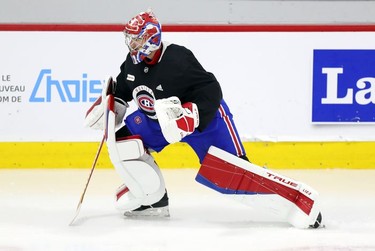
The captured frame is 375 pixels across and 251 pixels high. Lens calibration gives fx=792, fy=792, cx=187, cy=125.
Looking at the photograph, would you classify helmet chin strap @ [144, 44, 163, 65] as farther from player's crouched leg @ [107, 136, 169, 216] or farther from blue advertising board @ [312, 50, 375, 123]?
blue advertising board @ [312, 50, 375, 123]

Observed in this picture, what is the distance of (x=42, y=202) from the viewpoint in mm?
3801

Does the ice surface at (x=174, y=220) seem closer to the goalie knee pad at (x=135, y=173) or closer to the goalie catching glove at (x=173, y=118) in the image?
the goalie knee pad at (x=135, y=173)

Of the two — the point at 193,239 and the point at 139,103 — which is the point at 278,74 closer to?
the point at 139,103

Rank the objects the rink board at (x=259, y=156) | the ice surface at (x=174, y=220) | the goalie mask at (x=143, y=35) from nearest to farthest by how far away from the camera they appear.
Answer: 1. the ice surface at (x=174, y=220)
2. the goalie mask at (x=143, y=35)
3. the rink board at (x=259, y=156)

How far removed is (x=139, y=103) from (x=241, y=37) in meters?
1.63

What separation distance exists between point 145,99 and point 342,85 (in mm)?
1864

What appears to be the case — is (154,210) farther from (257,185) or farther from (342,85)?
(342,85)

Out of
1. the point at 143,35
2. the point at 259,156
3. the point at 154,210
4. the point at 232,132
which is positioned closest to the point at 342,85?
the point at 259,156

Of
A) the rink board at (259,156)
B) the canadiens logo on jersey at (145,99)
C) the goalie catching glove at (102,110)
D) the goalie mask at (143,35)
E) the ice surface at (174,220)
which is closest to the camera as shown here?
the ice surface at (174,220)

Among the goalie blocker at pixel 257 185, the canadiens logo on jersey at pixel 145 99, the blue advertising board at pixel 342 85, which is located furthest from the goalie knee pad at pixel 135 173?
the blue advertising board at pixel 342 85

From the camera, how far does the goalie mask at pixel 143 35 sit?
10.4 ft

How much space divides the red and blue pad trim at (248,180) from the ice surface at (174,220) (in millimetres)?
142

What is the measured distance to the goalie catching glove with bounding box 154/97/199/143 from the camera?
118 inches

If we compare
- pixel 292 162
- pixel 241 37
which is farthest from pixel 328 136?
Result: pixel 241 37
